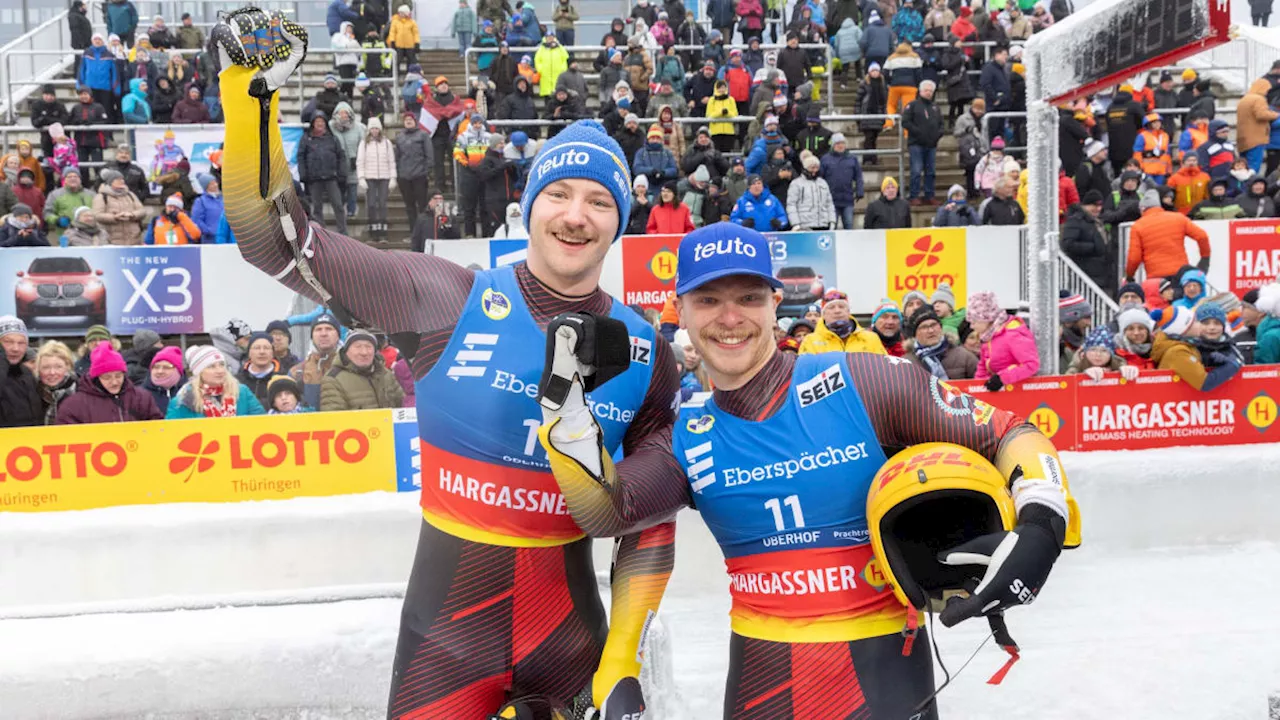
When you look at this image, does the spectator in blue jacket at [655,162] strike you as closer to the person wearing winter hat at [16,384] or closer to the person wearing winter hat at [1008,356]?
the person wearing winter hat at [1008,356]

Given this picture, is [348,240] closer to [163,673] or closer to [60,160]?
[163,673]

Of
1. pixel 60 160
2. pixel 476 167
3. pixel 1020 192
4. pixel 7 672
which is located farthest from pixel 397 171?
pixel 7 672

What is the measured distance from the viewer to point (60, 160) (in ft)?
45.4

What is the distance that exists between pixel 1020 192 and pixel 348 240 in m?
11.3

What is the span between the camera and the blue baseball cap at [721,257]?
3.04 meters

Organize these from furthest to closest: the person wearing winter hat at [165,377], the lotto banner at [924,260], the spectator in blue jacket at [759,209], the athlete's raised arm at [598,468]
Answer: the spectator in blue jacket at [759,209] → the lotto banner at [924,260] → the person wearing winter hat at [165,377] → the athlete's raised arm at [598,468]

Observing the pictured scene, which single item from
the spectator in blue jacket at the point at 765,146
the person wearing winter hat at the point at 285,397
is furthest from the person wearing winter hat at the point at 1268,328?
the person wearing winter hat at the point at 285,397

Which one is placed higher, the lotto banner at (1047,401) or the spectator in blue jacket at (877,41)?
the spectator in blue jacket at (877,41)

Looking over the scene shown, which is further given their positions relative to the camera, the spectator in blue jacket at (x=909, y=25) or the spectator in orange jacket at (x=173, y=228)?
the spectator in blue jacket at (x=909, y=25)

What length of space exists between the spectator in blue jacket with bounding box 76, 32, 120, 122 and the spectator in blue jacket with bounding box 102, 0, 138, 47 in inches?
64.2

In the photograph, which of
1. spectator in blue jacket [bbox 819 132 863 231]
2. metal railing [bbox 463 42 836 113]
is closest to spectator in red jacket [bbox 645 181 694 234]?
spectator in blue jacket [bbox 819 132 863 231]

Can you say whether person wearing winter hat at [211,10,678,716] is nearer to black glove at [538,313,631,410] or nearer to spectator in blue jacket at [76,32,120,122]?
black glove at [538,313,631,410]

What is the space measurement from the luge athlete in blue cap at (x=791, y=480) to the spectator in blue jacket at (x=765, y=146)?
1097cm

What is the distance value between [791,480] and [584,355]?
2.24 ft
